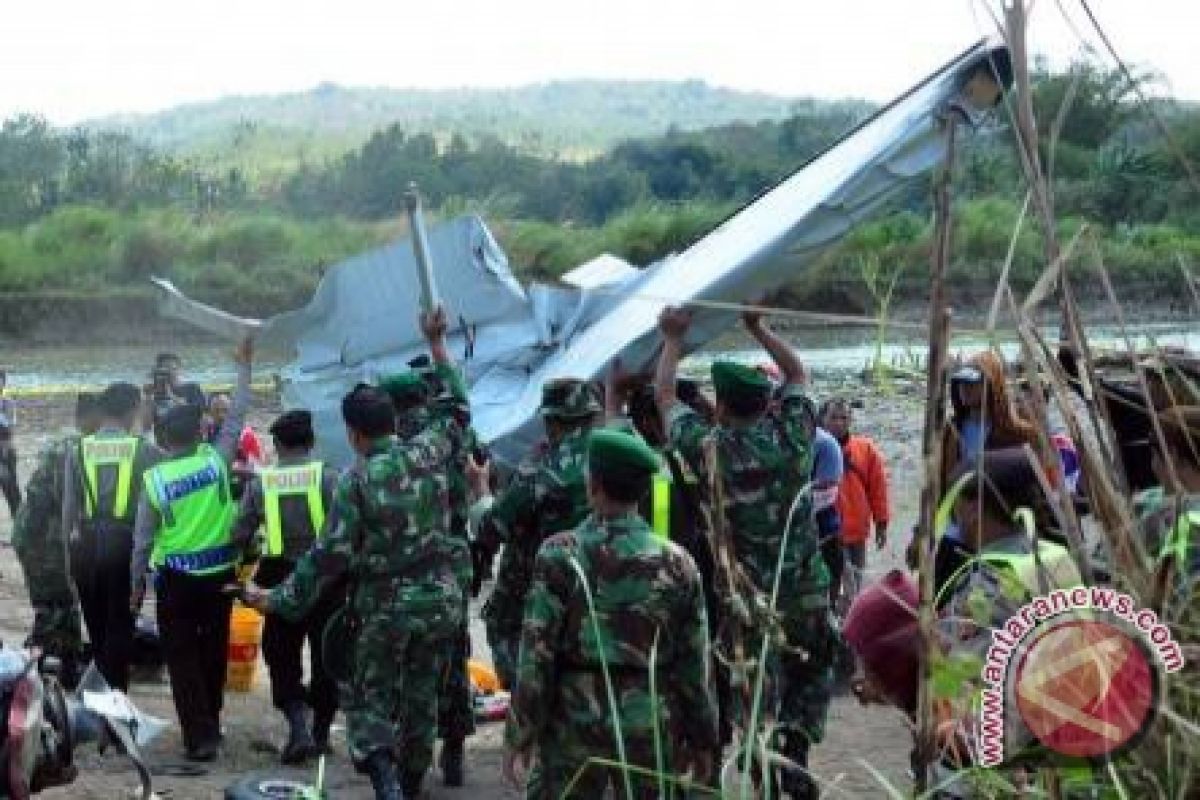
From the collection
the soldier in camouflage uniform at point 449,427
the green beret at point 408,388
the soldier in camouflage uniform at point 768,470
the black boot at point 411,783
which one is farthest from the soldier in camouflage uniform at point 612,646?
the green beret at point 408,388

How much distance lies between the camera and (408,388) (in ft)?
26.2

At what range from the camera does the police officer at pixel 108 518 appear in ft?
30.8

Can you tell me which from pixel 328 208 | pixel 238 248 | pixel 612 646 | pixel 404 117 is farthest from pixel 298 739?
pixel 404 117

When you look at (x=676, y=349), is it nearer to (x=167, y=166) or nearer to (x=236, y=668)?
(x=236, y=668)

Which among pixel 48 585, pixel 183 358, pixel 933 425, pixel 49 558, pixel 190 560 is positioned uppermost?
pixel 933 425

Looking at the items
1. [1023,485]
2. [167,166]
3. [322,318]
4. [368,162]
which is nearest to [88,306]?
[167,166]

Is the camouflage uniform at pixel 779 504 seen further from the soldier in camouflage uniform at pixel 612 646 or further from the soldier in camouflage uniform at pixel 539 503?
the soldier in camouflage uniform at pixel 612 646

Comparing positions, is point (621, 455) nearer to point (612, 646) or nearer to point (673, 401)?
point (612, 646)

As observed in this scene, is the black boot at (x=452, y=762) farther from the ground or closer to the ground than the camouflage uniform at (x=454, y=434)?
closer to the ground

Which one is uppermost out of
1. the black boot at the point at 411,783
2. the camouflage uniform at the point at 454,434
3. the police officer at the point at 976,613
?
the police officer at the point at 976,613

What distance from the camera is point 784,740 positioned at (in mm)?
7242

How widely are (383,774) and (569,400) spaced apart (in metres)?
1.63

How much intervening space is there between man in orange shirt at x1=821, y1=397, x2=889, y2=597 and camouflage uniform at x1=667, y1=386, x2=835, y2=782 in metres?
3.63

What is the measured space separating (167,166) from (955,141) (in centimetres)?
5580
